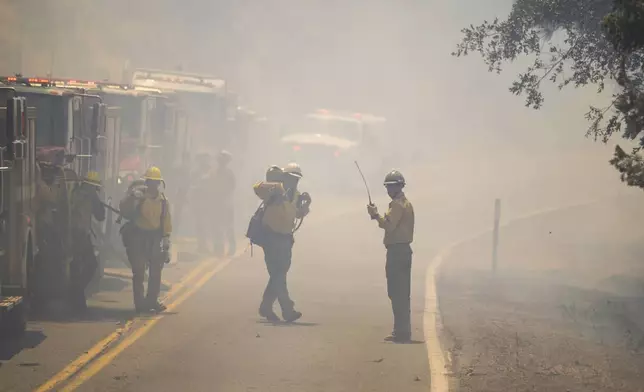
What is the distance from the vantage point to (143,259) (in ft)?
50.8

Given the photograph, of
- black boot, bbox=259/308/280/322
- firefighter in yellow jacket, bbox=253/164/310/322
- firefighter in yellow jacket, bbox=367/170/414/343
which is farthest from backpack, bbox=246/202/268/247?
firefighter in yellow jacket, bbox=367/170/414/343

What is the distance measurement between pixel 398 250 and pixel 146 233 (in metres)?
3.48

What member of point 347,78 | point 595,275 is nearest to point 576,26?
point 595,275

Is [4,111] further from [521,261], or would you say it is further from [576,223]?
[576,223]

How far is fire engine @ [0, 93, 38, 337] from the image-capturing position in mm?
12102

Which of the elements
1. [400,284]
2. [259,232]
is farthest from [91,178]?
[400,284]

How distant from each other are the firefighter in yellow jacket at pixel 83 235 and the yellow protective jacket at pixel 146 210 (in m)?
0.37

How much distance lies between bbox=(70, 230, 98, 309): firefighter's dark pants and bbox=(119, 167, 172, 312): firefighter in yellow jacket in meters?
0.46

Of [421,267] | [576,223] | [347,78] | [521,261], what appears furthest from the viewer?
[347,78]

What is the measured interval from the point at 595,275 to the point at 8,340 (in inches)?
602

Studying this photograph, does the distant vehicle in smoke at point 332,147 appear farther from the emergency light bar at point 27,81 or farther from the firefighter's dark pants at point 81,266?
the firefighter's dark pants at point 81,266

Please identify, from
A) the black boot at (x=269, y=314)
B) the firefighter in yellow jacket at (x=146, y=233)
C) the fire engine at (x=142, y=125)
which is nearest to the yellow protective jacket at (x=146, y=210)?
the firefighter in yellow jacket at (x=146, y=233)

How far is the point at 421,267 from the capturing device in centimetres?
2416

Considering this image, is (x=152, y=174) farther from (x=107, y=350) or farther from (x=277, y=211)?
(x=107, y=350)
